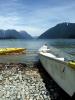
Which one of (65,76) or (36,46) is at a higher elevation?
(65,76)

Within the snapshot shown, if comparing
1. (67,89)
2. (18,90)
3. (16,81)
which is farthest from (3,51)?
(67,89)

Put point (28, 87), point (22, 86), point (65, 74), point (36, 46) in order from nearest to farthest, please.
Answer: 1. point (65, 74)
2. point (28, 87)
3. point (22, 86)
4. point (36, 46)

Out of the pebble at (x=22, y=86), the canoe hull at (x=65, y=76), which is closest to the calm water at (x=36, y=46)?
the pebble at (x=22, y=86)

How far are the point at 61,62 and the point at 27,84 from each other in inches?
121

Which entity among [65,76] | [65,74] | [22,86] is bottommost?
[22,86]

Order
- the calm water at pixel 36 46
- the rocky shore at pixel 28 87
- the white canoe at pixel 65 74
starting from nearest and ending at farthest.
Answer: the white canoe at pixel 65 74 → the rocky shore at pixel 28 87 → the calm water at pixel 36 46

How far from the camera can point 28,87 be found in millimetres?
13391

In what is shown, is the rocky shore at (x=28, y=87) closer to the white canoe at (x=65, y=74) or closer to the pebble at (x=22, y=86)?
the pebble at (x=22, y=86)

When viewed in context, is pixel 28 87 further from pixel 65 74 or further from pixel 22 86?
pixel 65 74

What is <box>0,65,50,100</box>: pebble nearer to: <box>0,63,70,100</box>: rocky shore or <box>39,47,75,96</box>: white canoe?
<box>0,63,70,100</box>: rocky shore

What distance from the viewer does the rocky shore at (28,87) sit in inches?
466

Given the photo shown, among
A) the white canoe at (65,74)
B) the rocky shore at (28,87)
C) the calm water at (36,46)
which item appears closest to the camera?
the white canoe at (65,74)

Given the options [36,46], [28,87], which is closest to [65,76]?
[28,87]

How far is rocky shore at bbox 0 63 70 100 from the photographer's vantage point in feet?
38.8
